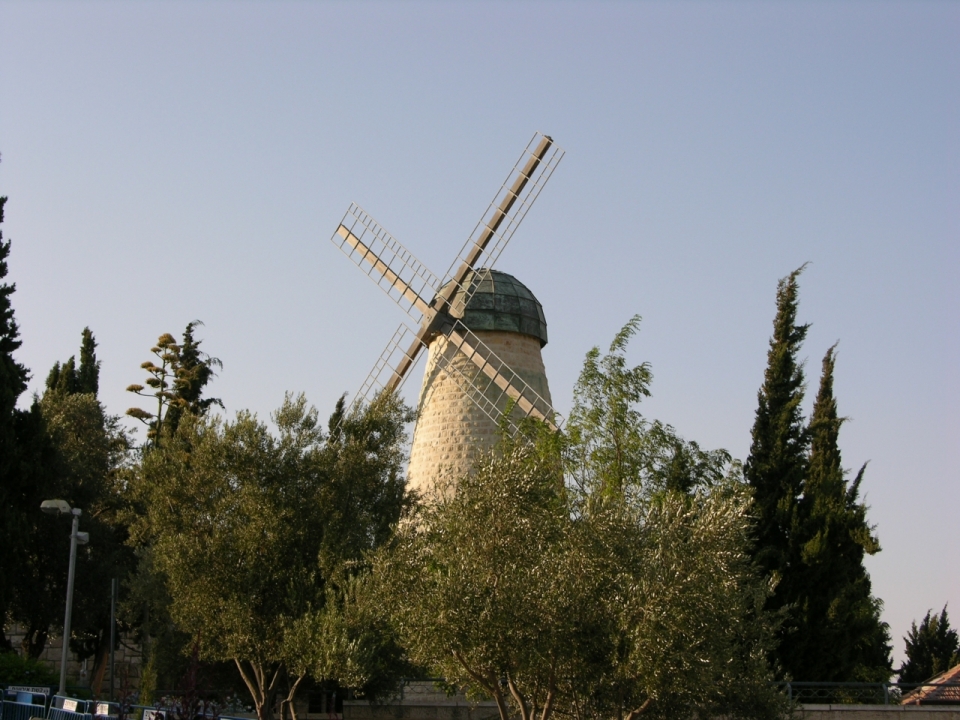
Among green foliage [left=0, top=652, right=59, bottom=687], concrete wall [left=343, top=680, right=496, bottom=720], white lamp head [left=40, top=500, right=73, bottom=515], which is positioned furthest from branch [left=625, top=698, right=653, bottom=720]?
green foliage [left=0, top=652, right=59, bottom=687]

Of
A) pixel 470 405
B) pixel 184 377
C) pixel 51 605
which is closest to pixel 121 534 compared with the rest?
pixel 51 605

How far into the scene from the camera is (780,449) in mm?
23562

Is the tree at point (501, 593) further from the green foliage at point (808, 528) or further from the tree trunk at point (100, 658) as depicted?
the tree trunk at point (100, 658)

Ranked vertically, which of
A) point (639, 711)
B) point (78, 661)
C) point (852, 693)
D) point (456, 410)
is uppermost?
point (456, 410)

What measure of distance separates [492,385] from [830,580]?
9.27 metres

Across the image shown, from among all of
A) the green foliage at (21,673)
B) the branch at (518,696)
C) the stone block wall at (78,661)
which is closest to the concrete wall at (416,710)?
the green foliage at (21,673)

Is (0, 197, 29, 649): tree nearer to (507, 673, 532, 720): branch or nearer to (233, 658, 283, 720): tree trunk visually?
(233, 658, 283, 720): tree trunk

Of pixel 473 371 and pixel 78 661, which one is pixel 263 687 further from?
pixel 78 661

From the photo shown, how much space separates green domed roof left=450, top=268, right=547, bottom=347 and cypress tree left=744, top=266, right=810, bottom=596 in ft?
22.5

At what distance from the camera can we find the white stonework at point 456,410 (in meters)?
28.0

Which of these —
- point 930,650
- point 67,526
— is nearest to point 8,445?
point 67,526

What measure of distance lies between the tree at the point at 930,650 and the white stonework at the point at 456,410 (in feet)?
41.2

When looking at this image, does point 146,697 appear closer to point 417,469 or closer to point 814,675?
point 417,469

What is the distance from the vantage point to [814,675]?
73.3 ft
